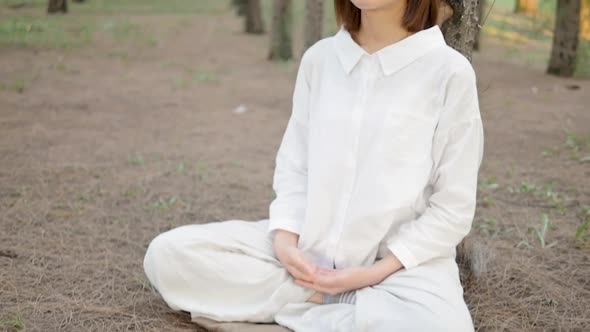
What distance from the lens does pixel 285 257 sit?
2139mm

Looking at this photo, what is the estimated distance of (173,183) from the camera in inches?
158

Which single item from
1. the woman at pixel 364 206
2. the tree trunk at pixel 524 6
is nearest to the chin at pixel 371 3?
the woman at pixel 364 206

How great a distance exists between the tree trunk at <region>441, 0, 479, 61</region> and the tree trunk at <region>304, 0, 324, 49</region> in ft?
16.6

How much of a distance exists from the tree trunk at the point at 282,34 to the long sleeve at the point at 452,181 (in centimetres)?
746

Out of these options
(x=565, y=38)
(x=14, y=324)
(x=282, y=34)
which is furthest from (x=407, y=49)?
(x=282, y=34)

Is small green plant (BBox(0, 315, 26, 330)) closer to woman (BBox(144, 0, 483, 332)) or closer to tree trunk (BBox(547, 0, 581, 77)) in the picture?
woman (BBox(144, 0, 483, 332))

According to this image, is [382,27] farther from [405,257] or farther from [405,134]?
[405,257]

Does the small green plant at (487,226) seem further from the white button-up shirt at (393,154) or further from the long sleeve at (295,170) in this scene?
the long sleeve at (295,170)

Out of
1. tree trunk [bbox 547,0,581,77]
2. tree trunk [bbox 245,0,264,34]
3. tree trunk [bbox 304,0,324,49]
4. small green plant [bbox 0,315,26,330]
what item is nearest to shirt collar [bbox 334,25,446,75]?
small green plant [bbox 0,315,26,330]

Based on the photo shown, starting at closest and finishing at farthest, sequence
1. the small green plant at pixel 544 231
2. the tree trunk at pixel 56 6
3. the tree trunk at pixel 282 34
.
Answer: the small green plant at pixel 544 231, the tree trunk at pixel 282 34, the tree trunk at pixel 56 6

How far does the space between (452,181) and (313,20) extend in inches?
228

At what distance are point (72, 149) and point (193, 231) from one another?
275 cm

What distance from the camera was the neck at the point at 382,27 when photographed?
6.77 feet

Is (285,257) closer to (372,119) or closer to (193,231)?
(193,231)
